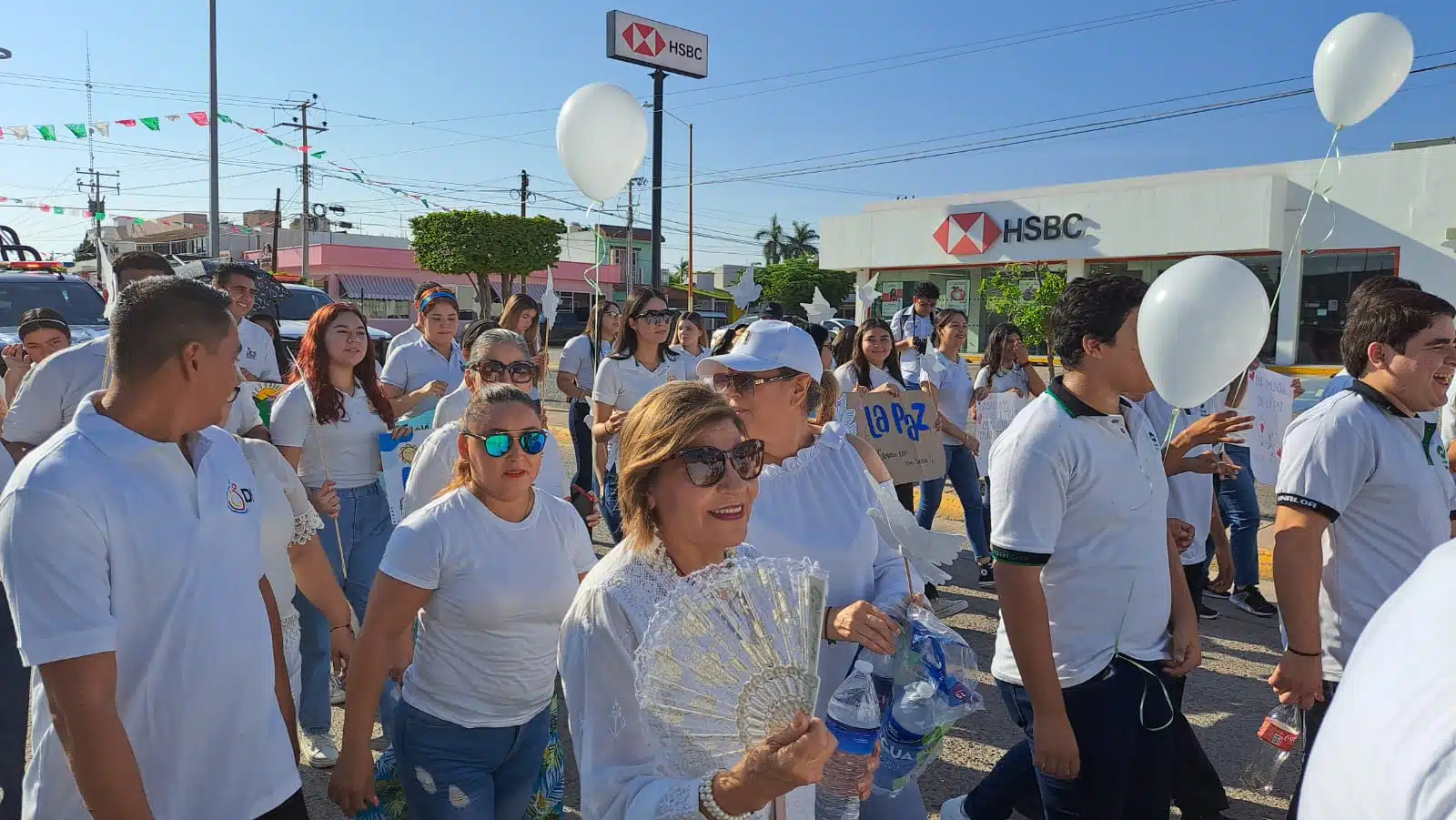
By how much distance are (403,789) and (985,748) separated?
260 centimetres

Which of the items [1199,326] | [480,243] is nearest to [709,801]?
[1199,326]

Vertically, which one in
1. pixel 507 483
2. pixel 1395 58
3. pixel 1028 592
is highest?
pixel 1395 58

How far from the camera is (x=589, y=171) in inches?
284

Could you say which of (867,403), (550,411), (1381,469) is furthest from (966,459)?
(550,411)

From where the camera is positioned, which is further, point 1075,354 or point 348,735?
point 1075,354

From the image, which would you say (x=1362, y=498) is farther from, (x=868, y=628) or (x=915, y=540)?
(x=868, y=628)

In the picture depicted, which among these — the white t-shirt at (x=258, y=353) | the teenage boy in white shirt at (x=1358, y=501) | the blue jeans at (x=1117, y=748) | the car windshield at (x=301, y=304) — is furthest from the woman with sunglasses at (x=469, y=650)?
the car windshield at (x=301, y=304)

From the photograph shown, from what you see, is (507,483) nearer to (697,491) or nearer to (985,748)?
(697,491)

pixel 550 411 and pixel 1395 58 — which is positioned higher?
pixel 1395 58

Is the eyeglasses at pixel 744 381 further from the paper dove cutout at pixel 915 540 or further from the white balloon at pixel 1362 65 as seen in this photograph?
the white balloon at pixel 1362 65

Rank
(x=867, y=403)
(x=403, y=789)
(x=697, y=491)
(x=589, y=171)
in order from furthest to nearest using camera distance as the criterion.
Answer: (x=589, y=171)
(x=867, y=403)
(x=403, y=789)
(x=697, y=491)

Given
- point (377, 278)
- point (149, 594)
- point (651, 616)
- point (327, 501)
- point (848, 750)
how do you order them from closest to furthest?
point (651, 616), point (149, 594), point (848, 750), point (327, 501), point (377, 278)

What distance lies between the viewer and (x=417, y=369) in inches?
224

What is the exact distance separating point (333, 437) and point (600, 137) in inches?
140
